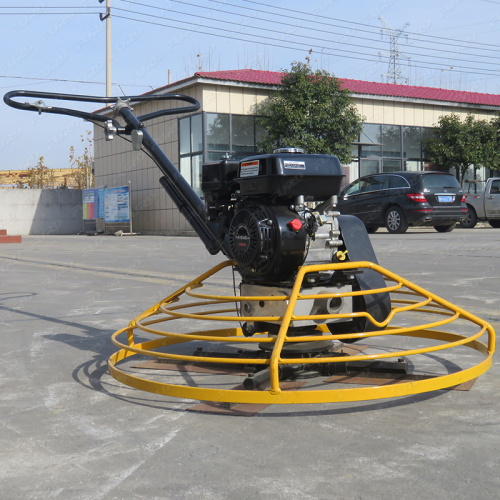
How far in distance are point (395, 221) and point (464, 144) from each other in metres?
12.3

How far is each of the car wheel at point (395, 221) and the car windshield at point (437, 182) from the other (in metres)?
0.98

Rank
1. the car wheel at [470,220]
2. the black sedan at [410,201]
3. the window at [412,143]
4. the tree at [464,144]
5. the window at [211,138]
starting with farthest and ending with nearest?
the window at [412,143]
the tree at [464,144]
the window at [211,138]
the car wheel at [470,220]
the black sedan at [410,201]

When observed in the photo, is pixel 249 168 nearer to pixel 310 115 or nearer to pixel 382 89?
pixel 310 115

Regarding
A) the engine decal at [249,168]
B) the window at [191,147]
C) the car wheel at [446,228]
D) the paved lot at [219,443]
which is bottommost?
the paved lot at [219,443]

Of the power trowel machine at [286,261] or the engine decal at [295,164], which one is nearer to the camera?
the power trowel machine at [286,261]

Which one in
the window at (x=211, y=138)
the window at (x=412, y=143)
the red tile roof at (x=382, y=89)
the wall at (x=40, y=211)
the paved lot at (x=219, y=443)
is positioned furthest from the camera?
the wall at (x=40, y=211)

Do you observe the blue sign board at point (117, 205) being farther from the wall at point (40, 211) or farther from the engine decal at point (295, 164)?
the engine decal at point (295, 164)

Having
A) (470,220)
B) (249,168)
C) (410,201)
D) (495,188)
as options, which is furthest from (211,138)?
(249,168)

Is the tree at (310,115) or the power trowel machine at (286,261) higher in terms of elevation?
the tree at (310,115)

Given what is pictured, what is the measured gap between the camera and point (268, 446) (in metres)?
2.94

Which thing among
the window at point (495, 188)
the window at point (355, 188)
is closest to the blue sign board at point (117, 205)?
the window at point (355, 188)

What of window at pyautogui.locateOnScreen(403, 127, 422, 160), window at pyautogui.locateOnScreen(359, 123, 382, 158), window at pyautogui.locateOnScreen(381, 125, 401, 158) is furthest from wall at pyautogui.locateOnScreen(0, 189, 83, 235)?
window at pyautogui.locateOnScreen(403, 127, 422, 160)

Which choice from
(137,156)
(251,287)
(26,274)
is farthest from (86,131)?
(251,287)

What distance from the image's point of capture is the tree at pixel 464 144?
29.2m
